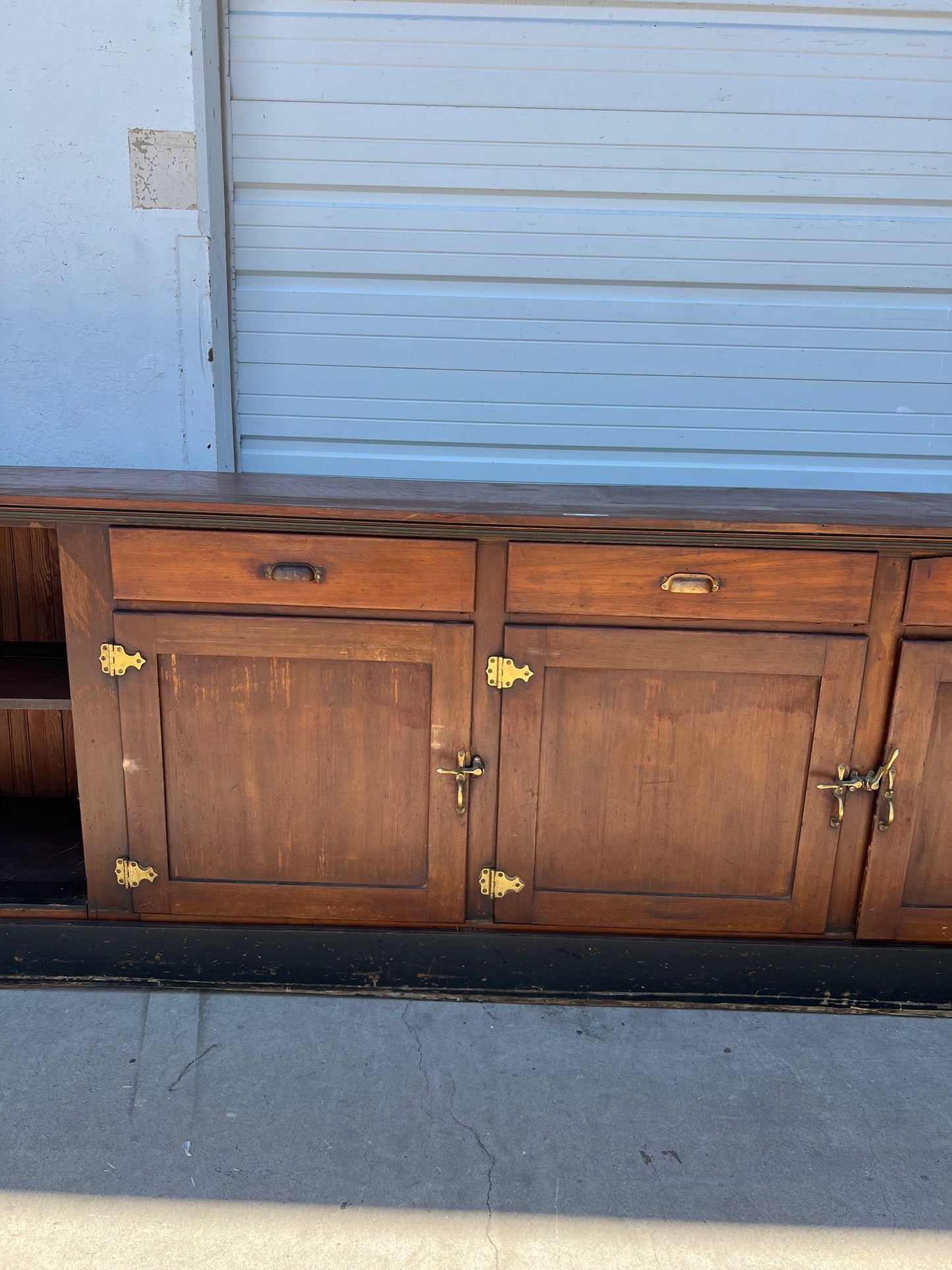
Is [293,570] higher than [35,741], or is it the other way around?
[293,570]

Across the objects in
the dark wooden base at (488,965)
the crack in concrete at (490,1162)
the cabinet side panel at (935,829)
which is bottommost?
the crack in concrete at (490,1162)

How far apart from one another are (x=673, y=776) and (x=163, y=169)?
224 cm

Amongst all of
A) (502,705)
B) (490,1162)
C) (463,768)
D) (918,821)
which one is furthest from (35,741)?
(918,821)

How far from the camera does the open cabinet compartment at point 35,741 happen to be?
93.3 inches

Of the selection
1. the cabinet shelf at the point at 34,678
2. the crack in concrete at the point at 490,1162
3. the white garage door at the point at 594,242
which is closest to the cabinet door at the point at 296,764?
the cabinet shelf at the point at 34,678

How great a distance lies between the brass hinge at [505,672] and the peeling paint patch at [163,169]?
1713 millimetres

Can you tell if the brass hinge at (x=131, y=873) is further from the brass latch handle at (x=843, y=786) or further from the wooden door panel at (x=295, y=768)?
the brass latch handle at (x=843, y=786)

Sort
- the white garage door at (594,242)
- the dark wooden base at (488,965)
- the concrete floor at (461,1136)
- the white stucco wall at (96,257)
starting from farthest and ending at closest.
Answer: the white garage door at (594,242)
the white stucco wall at (96,257)
the dark wooden base at (488,965)
the concrete floor at (461,1136)

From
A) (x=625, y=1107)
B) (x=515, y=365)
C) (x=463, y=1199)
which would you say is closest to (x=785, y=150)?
(x=515, y=365)

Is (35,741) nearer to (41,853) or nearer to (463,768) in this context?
(41,853)

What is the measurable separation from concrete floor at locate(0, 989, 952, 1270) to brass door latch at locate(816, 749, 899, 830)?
505mm

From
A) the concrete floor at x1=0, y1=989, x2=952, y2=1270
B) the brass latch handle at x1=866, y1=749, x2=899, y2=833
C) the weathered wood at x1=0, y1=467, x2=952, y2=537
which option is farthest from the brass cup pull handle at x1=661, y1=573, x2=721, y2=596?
the concrete floor at x1=0, y1=989, x2=952, y2=1270

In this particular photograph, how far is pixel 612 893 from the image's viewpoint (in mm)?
2209

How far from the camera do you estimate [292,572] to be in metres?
2.01
